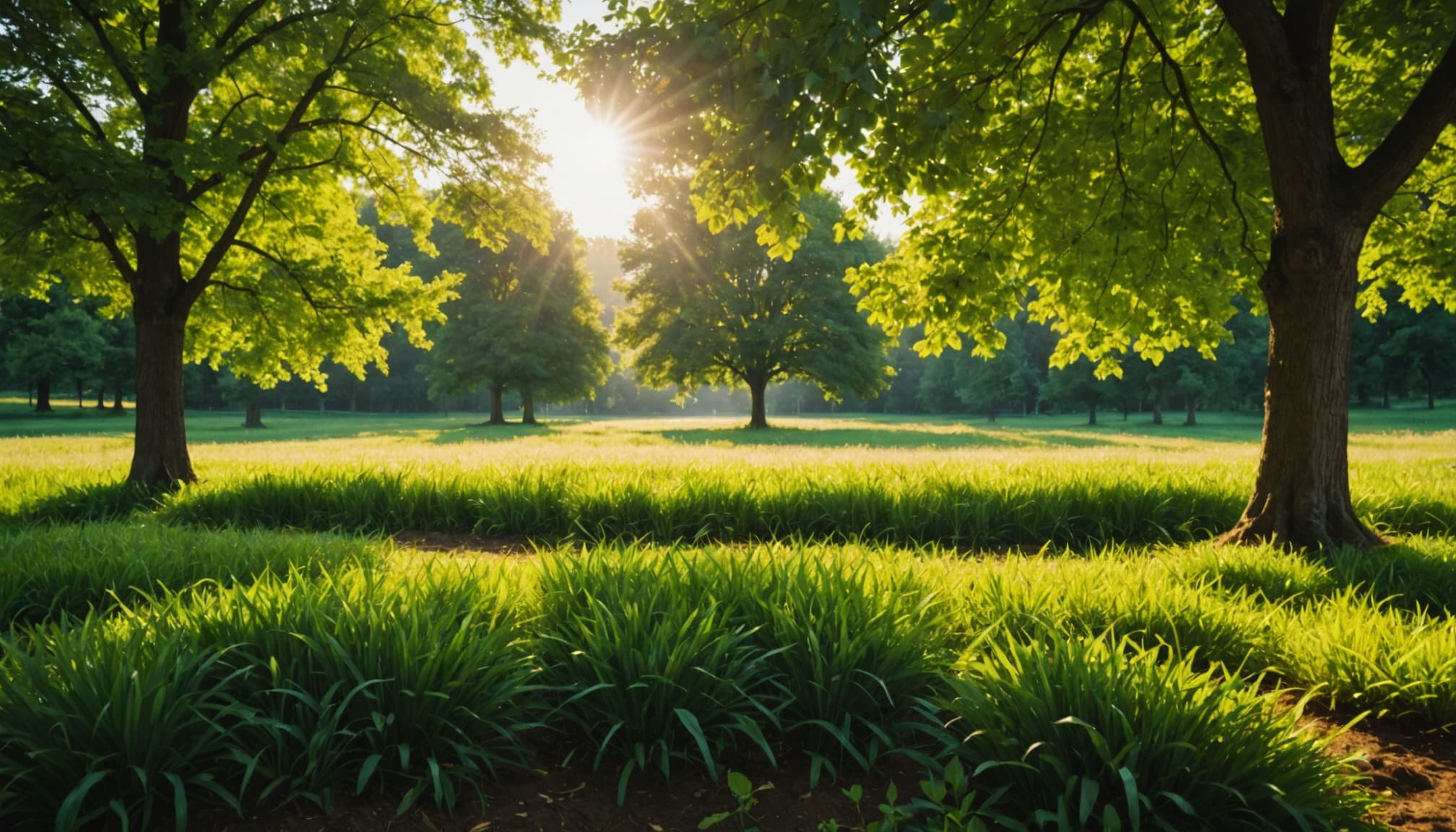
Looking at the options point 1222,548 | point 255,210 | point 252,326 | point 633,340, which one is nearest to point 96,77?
point 255,210

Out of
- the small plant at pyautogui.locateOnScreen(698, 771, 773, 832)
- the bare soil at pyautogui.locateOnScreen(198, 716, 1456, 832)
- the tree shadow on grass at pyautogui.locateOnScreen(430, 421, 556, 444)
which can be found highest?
the small plant at pyautogui.locateOnScreen(698, 771, 773, 832)

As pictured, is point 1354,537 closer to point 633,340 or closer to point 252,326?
point 252,326

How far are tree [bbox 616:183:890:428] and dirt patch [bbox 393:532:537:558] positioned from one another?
71.2 ft

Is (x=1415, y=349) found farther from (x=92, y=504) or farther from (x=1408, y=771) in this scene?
(x=92, y=504)

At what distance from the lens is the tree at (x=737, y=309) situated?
2984 cm

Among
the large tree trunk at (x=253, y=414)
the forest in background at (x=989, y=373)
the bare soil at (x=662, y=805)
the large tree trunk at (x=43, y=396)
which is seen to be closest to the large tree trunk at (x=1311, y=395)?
the bare soil at (x=662, y=805)

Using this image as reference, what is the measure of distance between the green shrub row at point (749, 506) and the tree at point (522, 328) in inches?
1007

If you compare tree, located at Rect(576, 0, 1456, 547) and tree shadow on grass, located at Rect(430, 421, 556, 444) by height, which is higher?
tree, located at Rect(576, 0, 1456, 547)

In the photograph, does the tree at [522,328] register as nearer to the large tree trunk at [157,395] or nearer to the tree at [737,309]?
the tree at [737,309]

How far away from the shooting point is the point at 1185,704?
239 centimetres

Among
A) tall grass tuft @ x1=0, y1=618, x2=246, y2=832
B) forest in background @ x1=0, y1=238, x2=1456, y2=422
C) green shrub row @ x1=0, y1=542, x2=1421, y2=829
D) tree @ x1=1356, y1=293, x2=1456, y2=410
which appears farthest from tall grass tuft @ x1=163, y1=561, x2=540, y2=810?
tree @ x1=1356, y1=293, x2=1456, y2=410

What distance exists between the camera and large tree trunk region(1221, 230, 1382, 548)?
5.53m

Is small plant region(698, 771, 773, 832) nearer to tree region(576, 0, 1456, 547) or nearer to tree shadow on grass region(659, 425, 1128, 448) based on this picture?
tree region(576, 0, 1456, 547)

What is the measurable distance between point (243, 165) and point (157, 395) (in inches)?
137
